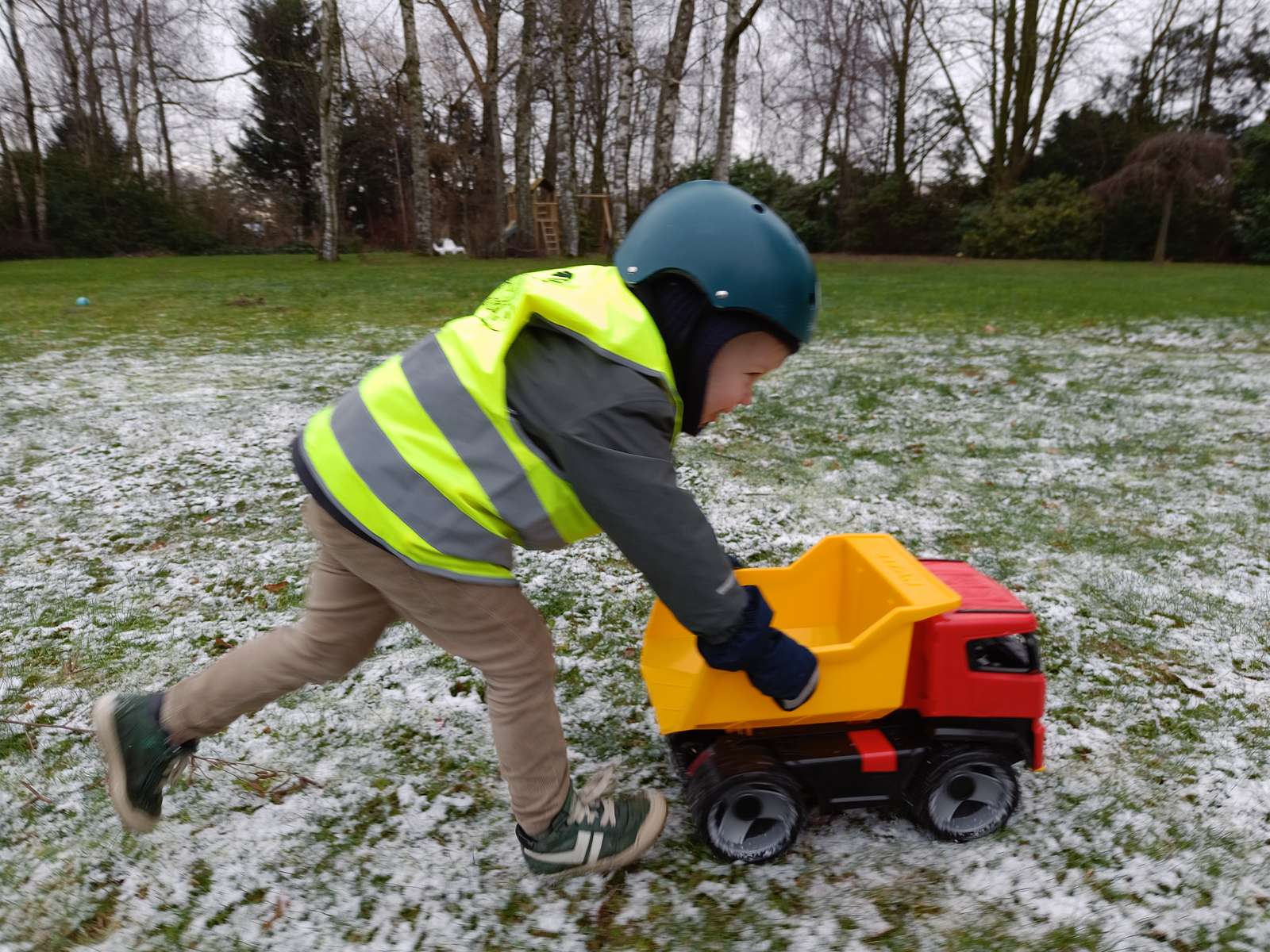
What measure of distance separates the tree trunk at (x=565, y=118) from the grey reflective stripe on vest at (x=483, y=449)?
638 inches

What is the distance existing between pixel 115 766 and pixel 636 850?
1.08 meters

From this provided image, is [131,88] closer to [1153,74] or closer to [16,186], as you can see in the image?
[16,186]

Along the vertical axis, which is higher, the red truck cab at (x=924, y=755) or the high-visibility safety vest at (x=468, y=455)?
the high-visibility safety vest at (x=468, y=455)

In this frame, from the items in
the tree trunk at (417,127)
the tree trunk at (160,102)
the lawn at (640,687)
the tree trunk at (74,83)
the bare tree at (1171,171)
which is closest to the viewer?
the lawn at (640,687)

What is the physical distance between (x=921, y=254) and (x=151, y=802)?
26399 mm

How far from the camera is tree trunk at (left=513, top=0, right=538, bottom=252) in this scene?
17953 millimetres

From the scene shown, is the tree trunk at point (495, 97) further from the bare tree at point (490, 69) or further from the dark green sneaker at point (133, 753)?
the dark green sneaker at point (133, 753)

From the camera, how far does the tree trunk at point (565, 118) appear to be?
53.1 ft

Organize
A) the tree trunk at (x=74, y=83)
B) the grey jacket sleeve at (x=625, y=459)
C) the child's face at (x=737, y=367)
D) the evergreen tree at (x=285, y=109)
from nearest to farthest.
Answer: the grey jacket sleeve at (x=625, y=459) → the child's face at (x=737, y=367) → the tree trunk at (x=74, y=83) → the evergreen tree at (x=285, y=109)

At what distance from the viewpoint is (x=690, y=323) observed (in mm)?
1533

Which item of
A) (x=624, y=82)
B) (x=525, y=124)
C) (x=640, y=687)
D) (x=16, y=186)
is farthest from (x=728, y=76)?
(x=16, y=186)

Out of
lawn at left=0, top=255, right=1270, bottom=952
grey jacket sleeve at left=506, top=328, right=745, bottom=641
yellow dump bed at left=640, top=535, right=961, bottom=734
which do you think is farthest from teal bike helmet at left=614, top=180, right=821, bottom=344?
lawn at left=0, top=255, right=1270, bottom=952

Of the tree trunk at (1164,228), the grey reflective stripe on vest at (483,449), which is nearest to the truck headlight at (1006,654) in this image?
the grey reflective stripe on vest at (483,449)

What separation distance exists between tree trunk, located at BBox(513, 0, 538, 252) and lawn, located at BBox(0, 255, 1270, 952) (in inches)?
562
